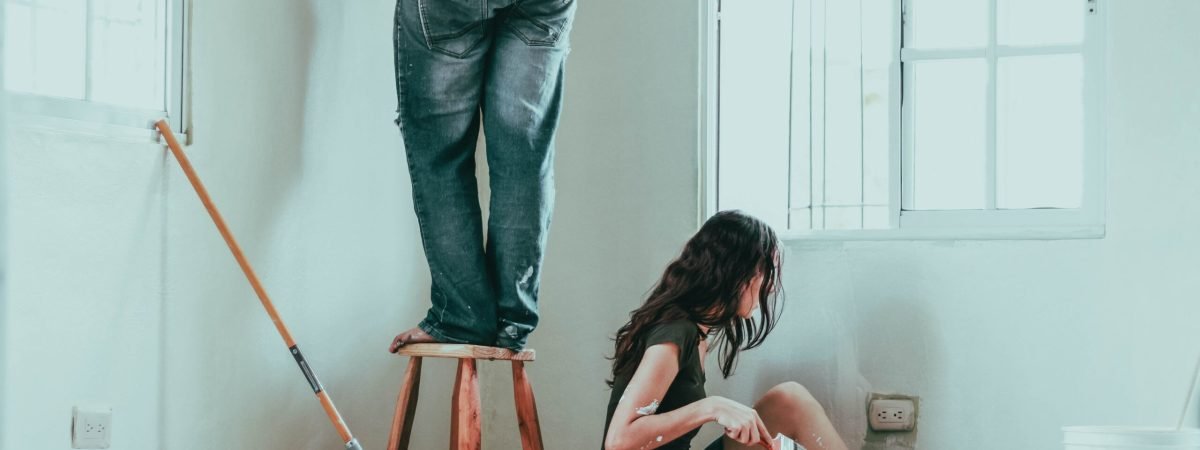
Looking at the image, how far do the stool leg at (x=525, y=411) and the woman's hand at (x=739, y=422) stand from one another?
1.40ft

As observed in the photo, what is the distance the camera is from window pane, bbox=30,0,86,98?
2.16 meters

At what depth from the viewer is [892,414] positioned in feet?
9.67

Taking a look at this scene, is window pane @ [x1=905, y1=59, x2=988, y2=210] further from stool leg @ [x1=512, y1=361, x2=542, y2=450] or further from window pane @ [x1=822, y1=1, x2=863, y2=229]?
stool leg @ [x1=512, y1=361, x2=542, y2=450]

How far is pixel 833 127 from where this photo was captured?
3.14m

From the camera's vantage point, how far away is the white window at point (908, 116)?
296 centimetres

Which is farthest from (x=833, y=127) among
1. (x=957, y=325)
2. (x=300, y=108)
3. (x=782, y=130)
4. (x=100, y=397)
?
(x=100, y=397)

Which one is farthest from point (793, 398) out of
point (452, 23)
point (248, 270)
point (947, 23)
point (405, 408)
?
point (248, 270)

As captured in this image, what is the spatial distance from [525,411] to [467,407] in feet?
0.50

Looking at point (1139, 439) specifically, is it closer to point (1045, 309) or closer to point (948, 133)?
point (1045, 309)

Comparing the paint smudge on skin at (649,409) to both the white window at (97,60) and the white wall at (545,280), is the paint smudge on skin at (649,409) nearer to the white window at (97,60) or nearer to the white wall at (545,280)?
the white wall at (545,280)

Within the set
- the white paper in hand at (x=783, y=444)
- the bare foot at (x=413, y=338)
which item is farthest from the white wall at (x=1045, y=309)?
the bare foot at (x=413, y=338)

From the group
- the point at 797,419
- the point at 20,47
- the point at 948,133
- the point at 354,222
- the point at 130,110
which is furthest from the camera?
the point at 948,133

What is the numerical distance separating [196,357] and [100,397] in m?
0.24

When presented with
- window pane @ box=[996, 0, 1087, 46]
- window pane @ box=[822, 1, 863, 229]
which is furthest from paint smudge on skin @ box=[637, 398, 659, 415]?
window pane @ box=[996, 0, 1087, 46]
